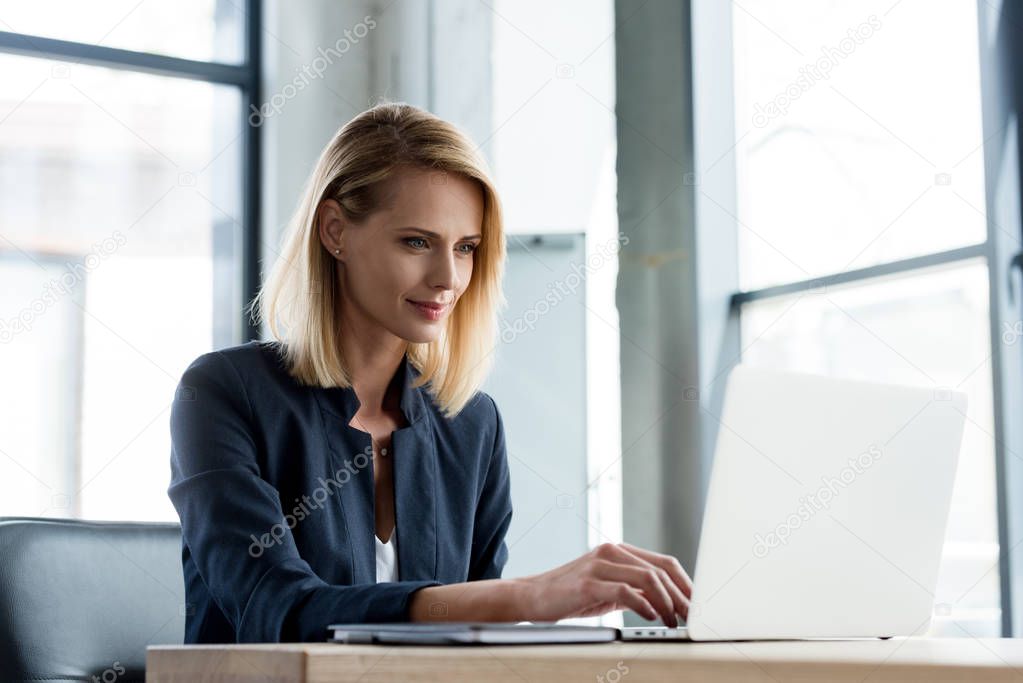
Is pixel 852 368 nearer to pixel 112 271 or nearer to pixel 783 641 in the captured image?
pixel 783 641

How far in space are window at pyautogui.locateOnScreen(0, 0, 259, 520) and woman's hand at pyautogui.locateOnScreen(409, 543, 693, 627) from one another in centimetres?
290

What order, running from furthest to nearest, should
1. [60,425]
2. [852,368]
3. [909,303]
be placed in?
1. [60,425]
2. [852,368]
3. [909,303]

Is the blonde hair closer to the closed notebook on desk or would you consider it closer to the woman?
the woman

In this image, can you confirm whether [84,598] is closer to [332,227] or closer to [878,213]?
[332,227]

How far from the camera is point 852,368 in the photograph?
2539 mm

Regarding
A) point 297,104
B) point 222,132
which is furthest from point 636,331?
point 222,132

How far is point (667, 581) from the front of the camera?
97 centimetres

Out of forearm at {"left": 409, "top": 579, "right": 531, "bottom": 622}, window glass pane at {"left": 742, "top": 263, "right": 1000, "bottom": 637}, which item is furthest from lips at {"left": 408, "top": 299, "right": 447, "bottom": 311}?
window glass pane at {"left": 742, "top": 263, "right": 1000, "bottom": 637}

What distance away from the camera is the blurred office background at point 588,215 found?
225 centimetres

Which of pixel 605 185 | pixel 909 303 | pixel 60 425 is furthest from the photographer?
pixel 60 425

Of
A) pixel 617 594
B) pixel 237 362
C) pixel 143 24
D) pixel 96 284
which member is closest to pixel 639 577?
pixel 617 594

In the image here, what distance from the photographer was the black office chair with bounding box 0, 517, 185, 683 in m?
1.41

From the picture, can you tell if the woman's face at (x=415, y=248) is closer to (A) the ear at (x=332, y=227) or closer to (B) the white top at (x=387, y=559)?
(A) the ear at (x=332, y=227)

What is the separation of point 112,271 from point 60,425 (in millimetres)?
520
